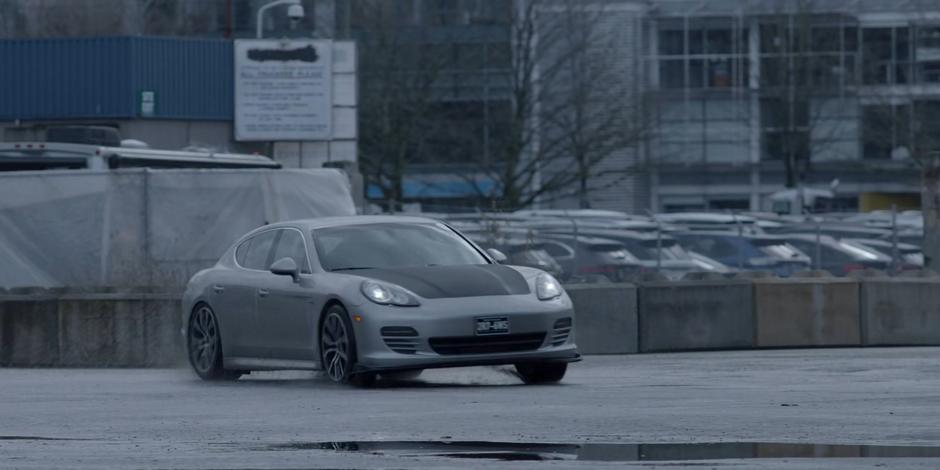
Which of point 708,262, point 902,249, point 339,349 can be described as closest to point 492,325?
point 339,349

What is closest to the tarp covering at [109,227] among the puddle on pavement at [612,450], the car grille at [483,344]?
the car grille at [483,344]

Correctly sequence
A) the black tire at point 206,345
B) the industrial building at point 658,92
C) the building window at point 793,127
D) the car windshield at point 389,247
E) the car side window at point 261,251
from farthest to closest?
the building window at point 793,127 → the industrial building at point 658,92 → the black tire at point 206,345 → the car side window at point 261,251 → the car windshield at point 389,247

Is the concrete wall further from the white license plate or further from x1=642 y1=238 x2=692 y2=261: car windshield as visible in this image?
x1=642 y1=238 x2=692 y2=261: car windshield

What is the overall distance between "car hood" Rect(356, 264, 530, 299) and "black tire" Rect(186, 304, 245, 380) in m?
1.87

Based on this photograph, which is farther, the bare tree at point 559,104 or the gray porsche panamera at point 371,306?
the bare tree at point 559,104

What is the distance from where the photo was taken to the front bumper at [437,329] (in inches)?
468

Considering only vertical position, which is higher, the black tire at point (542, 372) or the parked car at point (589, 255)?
the black tire at point (542, 372)

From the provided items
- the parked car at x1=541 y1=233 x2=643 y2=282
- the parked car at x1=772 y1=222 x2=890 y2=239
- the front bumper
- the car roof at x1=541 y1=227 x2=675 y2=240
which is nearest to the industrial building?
the car roof at x1=541 y1=227 x2=675 y2=240

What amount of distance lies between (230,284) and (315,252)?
1.03m

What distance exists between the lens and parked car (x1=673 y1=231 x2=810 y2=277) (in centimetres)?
2858

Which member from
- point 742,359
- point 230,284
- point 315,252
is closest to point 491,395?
point 315,252

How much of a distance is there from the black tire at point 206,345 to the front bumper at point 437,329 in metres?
2.10

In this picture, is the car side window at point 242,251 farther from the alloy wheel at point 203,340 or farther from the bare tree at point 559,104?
the bare tree at point 559,104

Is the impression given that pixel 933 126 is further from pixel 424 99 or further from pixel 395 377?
pixel 395 377
